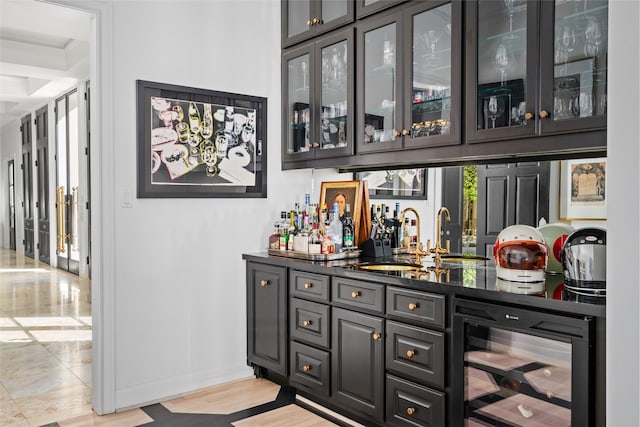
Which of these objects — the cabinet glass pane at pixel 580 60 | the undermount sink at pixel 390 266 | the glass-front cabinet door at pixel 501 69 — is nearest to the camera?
the cabinet glass pane at pixel 580 60

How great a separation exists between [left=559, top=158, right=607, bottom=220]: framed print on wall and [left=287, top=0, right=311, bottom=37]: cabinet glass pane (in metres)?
1.85

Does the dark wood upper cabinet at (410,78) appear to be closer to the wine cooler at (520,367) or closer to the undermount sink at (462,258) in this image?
the undermount sink at (462,258)

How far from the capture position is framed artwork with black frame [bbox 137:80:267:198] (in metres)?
3.16

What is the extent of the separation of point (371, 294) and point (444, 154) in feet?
2.56

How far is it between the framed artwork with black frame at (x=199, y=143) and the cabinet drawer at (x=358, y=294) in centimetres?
107

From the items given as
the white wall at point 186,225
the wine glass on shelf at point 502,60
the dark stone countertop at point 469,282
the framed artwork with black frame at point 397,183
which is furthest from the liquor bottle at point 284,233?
the wine glass on shelf at point 502,60

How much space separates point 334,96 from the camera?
329cm

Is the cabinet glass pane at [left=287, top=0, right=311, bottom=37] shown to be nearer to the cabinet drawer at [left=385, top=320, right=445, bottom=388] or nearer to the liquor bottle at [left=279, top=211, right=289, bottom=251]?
the liquor bottle at [left=279, top=211, right=289, bottom=251]

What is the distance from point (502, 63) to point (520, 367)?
1.31 metres

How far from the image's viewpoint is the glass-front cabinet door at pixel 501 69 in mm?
2295

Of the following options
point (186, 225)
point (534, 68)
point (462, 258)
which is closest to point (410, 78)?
point (534, 68)

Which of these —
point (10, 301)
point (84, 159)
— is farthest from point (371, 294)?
point (84, 159)

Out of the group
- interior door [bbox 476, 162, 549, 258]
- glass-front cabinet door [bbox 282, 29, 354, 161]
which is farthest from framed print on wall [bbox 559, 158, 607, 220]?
glass-front cabinet door [bbox 282, 29, 354, 161]

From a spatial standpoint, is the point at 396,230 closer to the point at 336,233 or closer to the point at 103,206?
the point at 336,233
